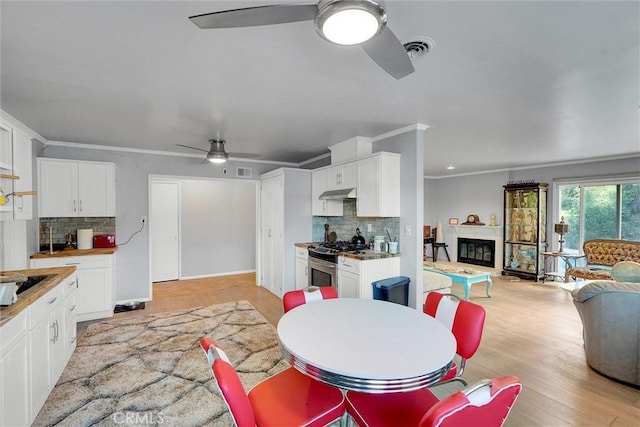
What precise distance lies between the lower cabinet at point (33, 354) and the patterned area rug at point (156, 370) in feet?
0.63

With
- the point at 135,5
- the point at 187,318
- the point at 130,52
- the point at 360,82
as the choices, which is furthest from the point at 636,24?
the point at 187,318

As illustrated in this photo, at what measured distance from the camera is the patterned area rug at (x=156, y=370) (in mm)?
2092

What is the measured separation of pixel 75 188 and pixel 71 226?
675mm

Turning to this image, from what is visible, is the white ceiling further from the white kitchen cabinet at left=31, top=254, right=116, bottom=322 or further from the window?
the window

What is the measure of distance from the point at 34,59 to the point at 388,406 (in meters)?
3.01

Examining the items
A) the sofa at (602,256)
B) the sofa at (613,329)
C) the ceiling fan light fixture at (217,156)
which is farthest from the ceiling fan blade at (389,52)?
the sofa at (602,256)

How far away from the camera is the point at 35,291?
2.05 metres

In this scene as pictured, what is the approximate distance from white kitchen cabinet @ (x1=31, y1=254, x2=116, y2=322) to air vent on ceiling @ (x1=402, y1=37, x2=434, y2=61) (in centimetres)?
431

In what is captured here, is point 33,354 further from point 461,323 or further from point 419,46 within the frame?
point 419,46

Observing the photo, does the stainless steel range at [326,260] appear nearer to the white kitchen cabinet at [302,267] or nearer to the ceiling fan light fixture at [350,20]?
the white kitchen cabinet at [302,267]

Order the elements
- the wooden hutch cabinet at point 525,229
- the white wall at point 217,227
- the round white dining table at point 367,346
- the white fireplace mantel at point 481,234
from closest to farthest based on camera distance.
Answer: the round white dining table at point 367,346, the wooden hutch cabinet at point 525,229, the white wall at point 217,227, the white fireplace mantel at point 481,234

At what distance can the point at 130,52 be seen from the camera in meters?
1.91

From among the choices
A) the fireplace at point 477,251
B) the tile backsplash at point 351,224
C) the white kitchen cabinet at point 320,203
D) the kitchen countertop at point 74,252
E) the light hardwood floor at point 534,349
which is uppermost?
the white kitchen cabinet at point 320,203

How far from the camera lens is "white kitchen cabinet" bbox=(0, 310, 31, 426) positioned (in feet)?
5.24
